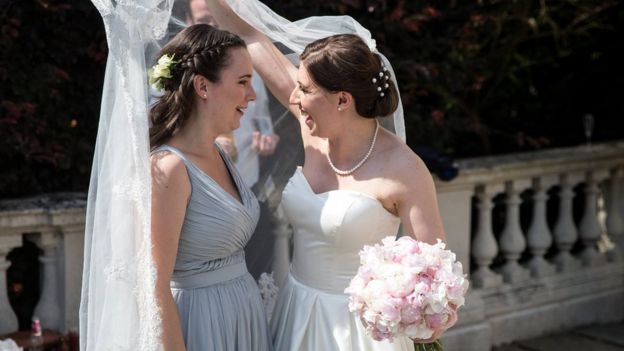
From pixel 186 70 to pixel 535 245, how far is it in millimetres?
3449

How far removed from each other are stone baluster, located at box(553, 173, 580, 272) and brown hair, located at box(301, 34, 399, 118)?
9.79ft

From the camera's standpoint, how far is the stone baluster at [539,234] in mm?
6004

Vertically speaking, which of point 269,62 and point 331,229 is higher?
point 269,62

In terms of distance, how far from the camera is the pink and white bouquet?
2.97 m

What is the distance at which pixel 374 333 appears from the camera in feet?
9.91

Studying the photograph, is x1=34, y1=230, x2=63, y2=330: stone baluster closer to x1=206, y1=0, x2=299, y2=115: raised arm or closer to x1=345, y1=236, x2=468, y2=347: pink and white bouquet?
x1=206, y1=0, x2=299, y2=115: raised arm

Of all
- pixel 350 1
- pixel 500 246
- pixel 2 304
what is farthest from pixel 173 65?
pixel 500 246

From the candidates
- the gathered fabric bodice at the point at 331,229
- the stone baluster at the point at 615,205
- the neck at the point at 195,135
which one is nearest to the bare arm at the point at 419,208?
the gathered fabric bodice at the point at 331,229

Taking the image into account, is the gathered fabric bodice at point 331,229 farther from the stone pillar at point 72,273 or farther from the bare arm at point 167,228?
the stone pillar at point 72,273

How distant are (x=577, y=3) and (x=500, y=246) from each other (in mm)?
2077

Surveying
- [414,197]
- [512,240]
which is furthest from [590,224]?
[414,197]

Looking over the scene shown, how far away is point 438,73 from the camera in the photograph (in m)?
6.07

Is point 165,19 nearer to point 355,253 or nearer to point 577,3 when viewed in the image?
point 355,253

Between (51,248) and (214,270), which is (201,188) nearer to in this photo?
(214,270)
